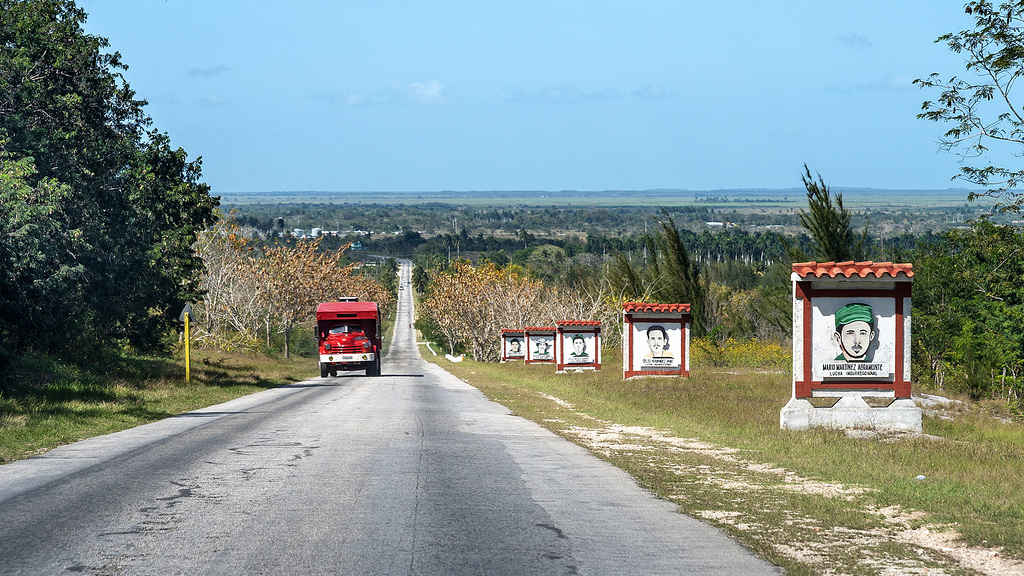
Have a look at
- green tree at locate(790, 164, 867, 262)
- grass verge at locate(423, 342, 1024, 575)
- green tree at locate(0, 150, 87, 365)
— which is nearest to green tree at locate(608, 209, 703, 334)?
green tree at locate(790, 164, 867, 262)

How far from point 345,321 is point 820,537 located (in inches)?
1390

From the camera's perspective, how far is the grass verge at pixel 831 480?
7.59 m

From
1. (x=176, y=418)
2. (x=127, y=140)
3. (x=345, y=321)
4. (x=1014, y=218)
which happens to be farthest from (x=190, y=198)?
(x=1014, y=218)

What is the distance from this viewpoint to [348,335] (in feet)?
139

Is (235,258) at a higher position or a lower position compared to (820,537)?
higher

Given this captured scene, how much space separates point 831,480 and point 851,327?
20.3 feet

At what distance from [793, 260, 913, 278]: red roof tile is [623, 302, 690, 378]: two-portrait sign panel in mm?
13567

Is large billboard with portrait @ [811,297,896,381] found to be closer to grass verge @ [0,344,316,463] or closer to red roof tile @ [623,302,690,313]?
grass verge @ [0,344,316,463]

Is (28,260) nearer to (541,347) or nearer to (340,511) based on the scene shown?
(340,511)

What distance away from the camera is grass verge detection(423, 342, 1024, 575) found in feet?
24.9

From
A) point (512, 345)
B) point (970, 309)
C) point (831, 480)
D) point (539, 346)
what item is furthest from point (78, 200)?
point (512, 345)

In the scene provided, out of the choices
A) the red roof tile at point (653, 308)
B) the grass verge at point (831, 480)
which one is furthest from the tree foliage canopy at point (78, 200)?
the red roof tile at point (653, 308)

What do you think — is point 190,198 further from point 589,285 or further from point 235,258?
point 589,285

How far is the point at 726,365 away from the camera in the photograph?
39.4 metres
